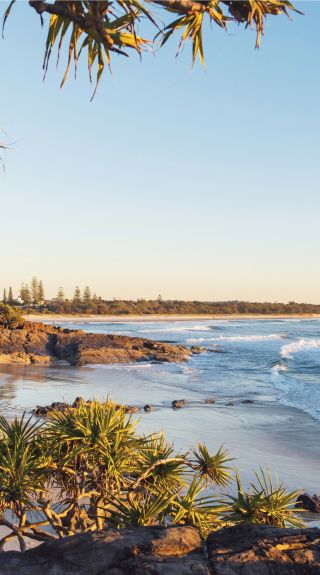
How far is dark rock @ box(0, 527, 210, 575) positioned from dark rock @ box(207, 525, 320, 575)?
0.10 meters

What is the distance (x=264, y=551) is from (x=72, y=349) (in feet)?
105

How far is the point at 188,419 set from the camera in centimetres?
1681

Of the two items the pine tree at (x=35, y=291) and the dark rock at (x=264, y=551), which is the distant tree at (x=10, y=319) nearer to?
the dark rock at (x=264, y=551)

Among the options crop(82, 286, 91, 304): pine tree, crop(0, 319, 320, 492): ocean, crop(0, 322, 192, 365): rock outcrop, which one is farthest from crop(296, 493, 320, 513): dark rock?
crop(82, 286, 91, 304): pine tree

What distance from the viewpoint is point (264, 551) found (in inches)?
119

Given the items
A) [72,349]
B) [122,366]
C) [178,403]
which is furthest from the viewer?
[72,349]

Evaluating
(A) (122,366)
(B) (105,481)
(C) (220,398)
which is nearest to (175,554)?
(B) (105,481)

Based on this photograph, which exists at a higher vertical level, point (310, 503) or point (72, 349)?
point (72, 349)

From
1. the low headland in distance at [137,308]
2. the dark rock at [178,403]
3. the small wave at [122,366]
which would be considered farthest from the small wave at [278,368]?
the low headland in distance at [137,308]

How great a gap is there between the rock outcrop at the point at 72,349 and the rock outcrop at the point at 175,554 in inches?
1108

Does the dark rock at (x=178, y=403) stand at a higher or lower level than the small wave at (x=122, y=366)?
lower

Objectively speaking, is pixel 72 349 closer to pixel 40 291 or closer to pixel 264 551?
pixel 264 551

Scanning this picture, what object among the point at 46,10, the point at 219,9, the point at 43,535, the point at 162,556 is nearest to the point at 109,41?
the point at 46,10

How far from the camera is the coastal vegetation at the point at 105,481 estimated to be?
4.61 meters
